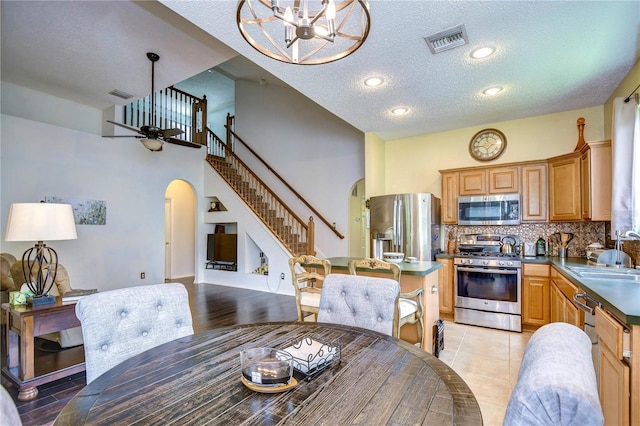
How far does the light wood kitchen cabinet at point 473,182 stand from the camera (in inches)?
173

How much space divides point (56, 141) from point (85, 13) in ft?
8.80

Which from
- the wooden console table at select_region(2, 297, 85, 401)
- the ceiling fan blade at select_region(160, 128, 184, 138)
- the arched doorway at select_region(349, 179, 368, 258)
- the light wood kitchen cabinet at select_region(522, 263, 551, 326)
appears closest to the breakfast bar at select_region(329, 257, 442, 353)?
the light wood kitchen cabinet at select_region(522, 263, 551, 326)

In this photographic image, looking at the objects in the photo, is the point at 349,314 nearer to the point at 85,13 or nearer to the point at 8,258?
the point at 85,13

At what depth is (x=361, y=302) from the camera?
1.78m

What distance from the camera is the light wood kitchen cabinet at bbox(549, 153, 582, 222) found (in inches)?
143

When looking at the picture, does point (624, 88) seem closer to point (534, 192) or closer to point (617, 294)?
point (534, 192)

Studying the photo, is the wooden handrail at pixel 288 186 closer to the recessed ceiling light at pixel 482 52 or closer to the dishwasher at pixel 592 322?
the recessed ceiling light at pixel 482 52

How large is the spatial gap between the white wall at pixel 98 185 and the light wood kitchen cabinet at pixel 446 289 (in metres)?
5.30

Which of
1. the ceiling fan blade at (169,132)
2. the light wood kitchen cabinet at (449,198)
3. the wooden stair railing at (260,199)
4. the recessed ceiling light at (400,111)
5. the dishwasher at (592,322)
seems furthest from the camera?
the wooden stair railing at (260,199)

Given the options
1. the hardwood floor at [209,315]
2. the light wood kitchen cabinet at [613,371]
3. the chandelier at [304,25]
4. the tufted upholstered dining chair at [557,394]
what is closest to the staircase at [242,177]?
the hardwood floor at [209,315]

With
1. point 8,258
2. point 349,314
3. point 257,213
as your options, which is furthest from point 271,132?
point 349,314

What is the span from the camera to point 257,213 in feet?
21.7

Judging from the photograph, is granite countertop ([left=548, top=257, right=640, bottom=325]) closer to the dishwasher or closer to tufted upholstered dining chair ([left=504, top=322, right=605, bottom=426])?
the dishwasher

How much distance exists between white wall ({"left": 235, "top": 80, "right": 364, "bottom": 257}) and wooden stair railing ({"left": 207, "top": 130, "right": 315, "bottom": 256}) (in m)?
0.28
